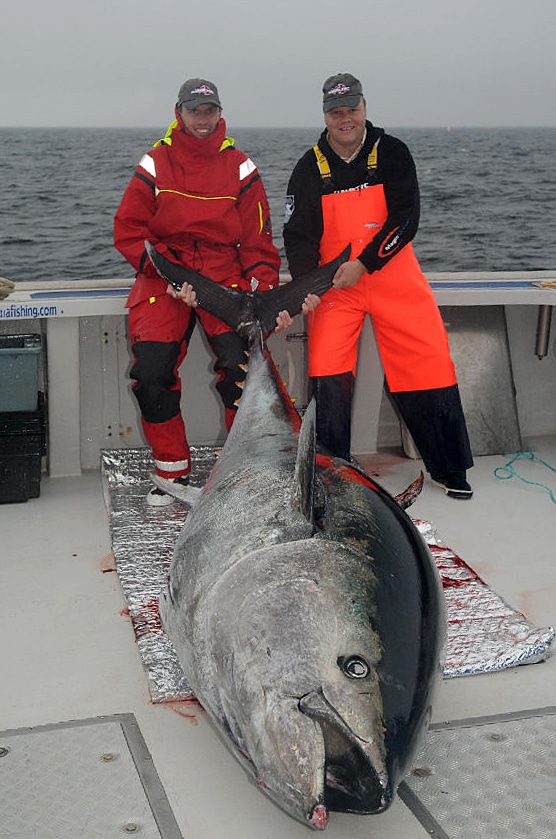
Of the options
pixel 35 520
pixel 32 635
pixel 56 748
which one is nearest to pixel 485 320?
pixel 35 520

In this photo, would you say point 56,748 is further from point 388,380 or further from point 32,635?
point 388,380

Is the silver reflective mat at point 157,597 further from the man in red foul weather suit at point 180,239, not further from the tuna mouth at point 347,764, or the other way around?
the tuna mouth at point 347,764

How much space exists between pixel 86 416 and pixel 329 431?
139 centimetres

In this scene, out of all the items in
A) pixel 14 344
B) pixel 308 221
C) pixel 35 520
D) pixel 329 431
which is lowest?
pixel 35 520

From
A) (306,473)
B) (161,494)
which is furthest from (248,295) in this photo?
(306,473)

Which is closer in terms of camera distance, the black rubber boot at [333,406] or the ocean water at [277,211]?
the black rubber boot at [333,406]

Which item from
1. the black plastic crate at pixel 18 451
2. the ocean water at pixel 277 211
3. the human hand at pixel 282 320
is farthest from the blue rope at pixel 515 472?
the ocean water at pixel 277 211

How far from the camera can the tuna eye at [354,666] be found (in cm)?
206

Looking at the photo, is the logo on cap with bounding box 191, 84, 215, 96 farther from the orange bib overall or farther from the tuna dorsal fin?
the tuna dorsal fin

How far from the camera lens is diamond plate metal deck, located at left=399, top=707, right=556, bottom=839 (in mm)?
2396

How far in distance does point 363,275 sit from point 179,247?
928 millimetres

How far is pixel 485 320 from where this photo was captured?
5.61 m

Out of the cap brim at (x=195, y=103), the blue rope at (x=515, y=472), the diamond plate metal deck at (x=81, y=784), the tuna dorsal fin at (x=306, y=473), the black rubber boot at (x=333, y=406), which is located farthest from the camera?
the blue rope at (x=515, y=472)

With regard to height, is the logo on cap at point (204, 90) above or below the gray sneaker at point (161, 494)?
above
